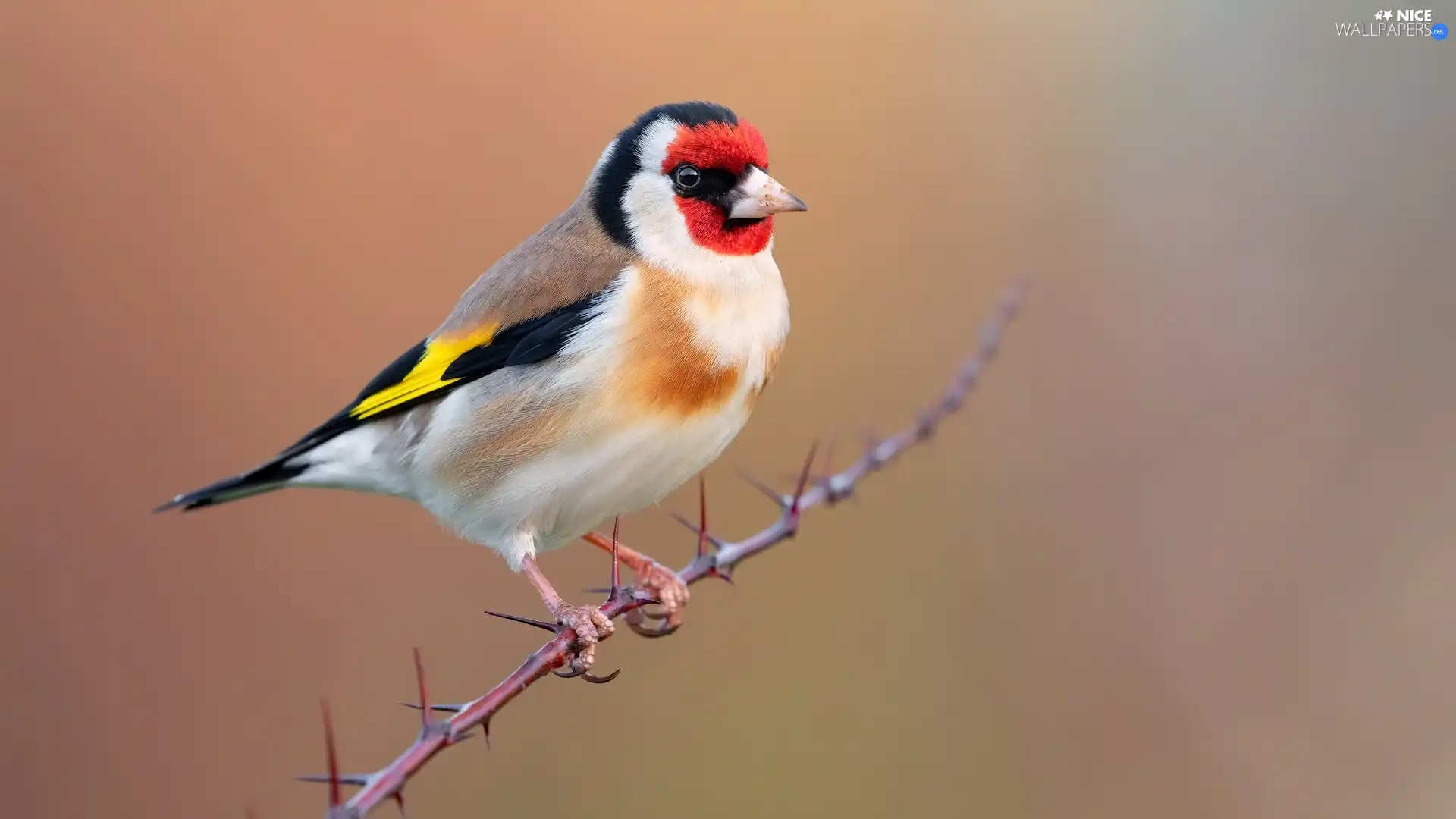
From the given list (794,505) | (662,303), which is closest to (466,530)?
(662,303)

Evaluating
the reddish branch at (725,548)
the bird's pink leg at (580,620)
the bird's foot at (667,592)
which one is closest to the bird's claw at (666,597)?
the bird's foot at (667,592)

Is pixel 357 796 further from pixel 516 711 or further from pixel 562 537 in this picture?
pixel 516 711

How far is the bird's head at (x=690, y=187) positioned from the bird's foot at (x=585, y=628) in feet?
3.12

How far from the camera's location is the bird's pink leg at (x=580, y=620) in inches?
129

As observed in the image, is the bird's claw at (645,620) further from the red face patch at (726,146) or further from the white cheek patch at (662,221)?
the red face patch at (726,146)

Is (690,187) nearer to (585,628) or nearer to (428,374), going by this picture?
(428,374)

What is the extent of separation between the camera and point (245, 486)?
3637mm

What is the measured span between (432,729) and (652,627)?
1748 mm

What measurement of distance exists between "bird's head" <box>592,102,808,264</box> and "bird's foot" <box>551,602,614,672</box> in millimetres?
952

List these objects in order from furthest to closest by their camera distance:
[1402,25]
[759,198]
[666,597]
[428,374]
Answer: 1. [1402,25]
2. [666,597]
3. [428,374]
4. [759,198]

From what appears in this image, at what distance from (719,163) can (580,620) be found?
4.03 feet

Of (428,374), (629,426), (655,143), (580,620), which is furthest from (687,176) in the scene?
(580,620)

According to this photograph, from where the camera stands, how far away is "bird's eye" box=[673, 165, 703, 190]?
3.34m

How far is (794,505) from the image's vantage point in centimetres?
261
